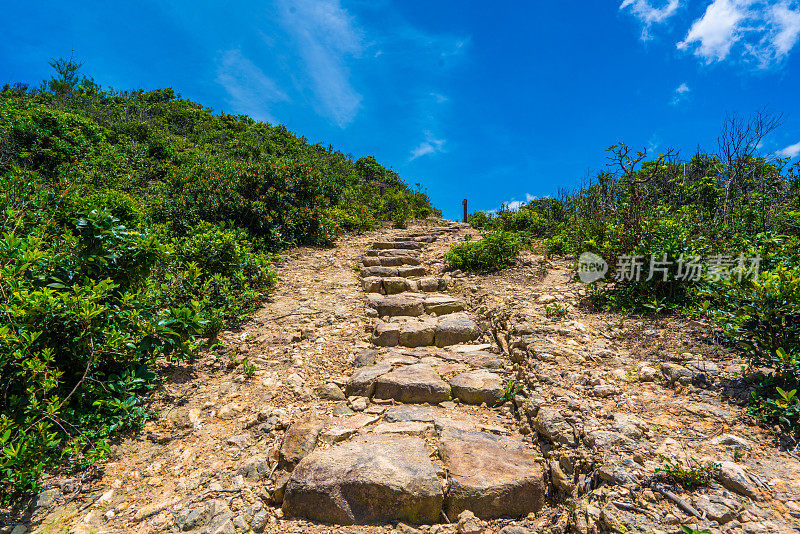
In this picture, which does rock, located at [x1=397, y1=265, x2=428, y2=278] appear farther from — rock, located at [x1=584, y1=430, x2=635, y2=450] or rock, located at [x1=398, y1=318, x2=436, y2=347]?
rock, located at [x1=584, y1=430, x2=635, y2=450]

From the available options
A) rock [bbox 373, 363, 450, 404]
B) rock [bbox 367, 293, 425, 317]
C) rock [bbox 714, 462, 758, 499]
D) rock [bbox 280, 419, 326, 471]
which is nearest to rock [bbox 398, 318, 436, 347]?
rock [bbox 367, 293, 425, 317]

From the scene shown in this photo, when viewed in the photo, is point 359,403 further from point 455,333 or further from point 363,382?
point 455,333

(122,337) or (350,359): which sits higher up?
(122,337)

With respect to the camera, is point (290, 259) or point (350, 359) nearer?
point (350, 359)

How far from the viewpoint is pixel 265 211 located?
28.7 feet

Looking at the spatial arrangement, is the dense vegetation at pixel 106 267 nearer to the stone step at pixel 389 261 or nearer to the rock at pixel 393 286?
the stone step at pixel 389 261

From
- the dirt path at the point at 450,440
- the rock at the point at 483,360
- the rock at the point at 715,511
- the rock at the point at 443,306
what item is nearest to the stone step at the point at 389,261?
the rock at the point at 443,306

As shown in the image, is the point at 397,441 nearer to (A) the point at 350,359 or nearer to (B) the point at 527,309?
(A) the point at 350,359

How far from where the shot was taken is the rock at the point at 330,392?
3.88 m

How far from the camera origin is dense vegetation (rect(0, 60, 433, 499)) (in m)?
2.78

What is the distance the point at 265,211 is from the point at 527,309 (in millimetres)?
6241

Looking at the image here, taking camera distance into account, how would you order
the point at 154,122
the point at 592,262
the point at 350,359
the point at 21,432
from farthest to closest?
the point at 154,122 < the point at 592,262 < the point at 350,359 < the point at 21,432

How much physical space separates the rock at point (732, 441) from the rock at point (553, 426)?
0.85m

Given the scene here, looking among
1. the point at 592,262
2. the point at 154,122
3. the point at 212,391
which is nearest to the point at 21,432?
the point at 212,391
